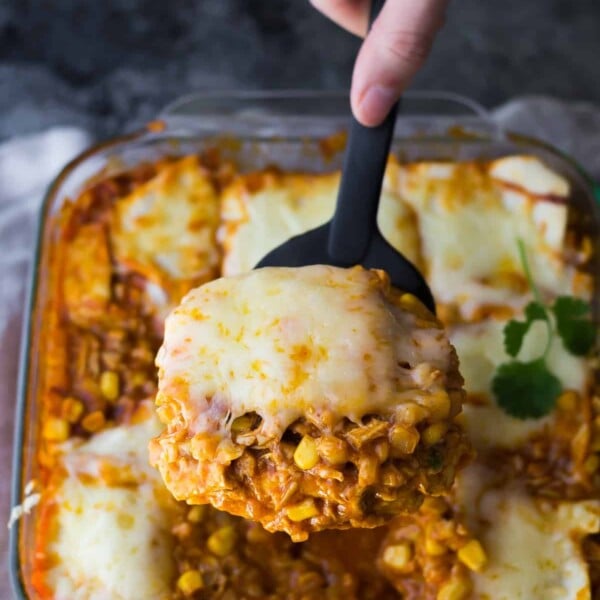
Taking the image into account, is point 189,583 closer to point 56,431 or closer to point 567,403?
point 56,431

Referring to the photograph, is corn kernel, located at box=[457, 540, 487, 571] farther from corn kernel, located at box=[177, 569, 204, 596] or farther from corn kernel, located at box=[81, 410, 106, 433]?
corn kernel, located at box=[81, 410, 106, 433]

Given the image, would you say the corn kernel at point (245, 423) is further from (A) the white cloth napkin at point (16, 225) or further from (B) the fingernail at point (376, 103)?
(A) the white cloth napkin at point (16, 225)

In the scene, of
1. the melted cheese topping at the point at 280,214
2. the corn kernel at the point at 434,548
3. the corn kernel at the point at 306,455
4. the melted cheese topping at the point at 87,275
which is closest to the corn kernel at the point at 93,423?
the melted cheese topping at the point at 87,275

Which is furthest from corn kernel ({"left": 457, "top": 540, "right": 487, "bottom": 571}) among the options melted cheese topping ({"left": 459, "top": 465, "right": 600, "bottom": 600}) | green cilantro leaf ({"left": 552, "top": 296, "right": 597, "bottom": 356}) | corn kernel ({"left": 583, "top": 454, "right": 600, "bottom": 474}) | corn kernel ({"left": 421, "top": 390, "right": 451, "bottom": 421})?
green cilantro leaf ({"left": 552, "top": 296, "right": 597, "bottom": 356})

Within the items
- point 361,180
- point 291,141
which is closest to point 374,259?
point 361,180

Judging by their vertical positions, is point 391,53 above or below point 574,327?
above

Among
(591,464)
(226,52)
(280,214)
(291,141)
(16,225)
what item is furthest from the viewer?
(226,52)
